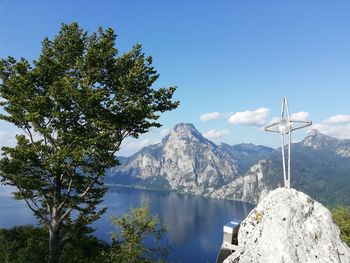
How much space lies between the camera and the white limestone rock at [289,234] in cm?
838

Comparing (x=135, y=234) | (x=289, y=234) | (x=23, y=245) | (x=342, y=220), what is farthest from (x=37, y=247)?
(x=342, y=220)

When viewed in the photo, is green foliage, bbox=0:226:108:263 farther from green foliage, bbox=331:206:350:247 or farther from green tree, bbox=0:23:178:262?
green foliage, bbox=331:206:350:247

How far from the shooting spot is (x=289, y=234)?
8.61 metres

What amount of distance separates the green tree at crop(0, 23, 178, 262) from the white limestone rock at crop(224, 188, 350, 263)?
41.5ft

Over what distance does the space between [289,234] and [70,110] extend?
16638mm

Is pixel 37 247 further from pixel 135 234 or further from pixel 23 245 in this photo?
pixel 135 234

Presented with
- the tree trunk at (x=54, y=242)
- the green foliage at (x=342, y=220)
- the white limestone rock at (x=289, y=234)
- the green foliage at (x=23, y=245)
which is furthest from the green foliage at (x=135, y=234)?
the green foliage at (x=342, y=220)

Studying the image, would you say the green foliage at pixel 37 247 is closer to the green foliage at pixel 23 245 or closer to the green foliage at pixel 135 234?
the green foliage at pixel 23 245

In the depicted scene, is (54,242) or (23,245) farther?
(23,245)

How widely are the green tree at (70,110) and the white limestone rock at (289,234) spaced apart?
1263cm

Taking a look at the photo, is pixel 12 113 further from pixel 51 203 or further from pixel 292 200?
pixel 292 200

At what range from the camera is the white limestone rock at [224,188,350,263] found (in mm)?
8383

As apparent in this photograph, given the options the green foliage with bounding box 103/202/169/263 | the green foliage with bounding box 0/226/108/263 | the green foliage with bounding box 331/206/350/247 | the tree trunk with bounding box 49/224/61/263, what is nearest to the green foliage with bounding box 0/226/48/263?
the green foliage with bounding box 0/226/108/263

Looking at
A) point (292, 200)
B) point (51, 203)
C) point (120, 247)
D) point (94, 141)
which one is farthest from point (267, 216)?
point (120, 247)
